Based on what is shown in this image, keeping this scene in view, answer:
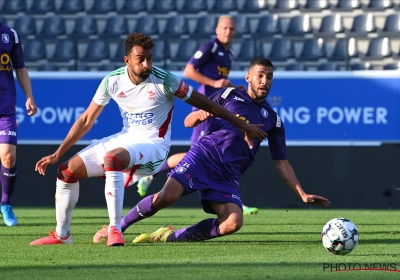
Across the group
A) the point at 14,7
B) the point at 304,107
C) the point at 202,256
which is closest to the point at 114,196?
the point at 202,256

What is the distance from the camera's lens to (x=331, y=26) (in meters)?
15.2

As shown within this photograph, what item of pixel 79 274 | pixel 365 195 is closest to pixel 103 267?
pixel 79 274

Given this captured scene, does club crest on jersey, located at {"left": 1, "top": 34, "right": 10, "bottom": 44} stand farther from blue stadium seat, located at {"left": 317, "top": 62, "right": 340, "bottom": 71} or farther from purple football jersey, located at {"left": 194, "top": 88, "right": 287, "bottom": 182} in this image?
blue stadium seat, located at {"left": 317, "top": 62, "right": 340, "bottom": 71}

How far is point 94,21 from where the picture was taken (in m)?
15.6

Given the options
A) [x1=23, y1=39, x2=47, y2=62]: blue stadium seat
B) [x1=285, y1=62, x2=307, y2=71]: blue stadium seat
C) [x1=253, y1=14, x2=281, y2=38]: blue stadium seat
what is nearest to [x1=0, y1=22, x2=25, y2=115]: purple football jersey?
[x1=23, y1=39, x2=47, y2=62]: blue stadium seat

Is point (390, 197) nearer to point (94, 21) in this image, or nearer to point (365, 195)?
point (365, 195)

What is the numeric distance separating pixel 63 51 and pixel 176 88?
892cm

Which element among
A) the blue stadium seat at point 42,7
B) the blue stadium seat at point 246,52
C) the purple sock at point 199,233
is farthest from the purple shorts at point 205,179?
the blue stadium seat at point 42,7

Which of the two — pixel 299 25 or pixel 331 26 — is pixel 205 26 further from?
pixel 331 26

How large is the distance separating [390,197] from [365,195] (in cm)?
37

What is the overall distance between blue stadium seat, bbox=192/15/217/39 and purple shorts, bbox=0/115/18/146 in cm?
727

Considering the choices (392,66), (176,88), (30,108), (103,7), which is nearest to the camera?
(176,88)

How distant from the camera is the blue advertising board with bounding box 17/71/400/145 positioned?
12.2 metres

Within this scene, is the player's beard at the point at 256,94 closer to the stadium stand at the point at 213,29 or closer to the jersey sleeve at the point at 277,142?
the jersey sleeve at the point at 277,142
